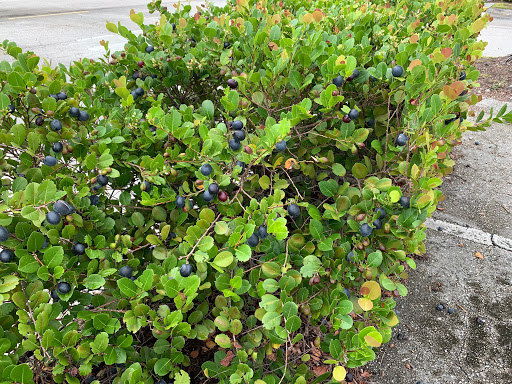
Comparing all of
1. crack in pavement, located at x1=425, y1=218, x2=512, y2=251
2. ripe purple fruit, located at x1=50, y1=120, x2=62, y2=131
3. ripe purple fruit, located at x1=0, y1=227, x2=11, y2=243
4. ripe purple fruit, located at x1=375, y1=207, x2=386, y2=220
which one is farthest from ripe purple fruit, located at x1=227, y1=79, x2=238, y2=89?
crack in pavement, located at x1=425, y1=218, x2=512, y2=251

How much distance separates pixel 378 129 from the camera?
1.85 meters

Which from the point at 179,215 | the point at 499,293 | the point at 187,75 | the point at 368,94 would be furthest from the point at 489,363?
the point at 187,75

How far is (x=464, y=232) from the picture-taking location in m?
3.55

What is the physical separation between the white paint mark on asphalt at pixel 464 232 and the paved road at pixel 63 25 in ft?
24.8

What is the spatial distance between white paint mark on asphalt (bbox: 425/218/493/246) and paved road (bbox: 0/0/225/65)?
7566 millimetres

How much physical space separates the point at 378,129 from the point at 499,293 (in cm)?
200

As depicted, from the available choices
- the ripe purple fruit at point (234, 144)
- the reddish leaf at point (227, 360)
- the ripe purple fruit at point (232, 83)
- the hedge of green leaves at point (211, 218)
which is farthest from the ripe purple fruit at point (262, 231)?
the ripe purple fruit at point (232, 83)

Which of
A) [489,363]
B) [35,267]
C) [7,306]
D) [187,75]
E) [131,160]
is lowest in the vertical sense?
[489,363]

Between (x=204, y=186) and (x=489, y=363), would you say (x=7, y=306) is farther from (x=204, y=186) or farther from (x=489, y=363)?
(x=489, y=363)

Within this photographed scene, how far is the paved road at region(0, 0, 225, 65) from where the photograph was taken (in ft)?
28.1

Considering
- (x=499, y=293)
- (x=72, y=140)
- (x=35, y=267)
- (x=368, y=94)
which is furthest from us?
(x=499, y=293)

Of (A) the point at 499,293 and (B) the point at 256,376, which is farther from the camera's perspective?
(A) the point at 499,293

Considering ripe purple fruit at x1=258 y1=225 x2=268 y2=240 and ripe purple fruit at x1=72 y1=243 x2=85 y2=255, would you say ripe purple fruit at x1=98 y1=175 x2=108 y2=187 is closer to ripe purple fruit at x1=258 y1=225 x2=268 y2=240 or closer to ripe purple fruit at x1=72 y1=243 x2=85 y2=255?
ripe purple fruit at x1=72 y1=243 x2=85 y2=255

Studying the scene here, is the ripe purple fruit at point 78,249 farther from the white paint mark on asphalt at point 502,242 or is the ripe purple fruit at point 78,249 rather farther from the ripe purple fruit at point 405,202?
the white paint mark on asphalt at point 502,242
